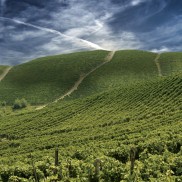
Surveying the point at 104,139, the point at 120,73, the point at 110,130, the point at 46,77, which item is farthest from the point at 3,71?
the point at 104,139

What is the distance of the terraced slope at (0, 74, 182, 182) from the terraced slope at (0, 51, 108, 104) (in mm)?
31624

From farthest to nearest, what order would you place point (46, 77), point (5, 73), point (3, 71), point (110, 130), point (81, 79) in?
point (3, 71)
point (5, 73)
point (46, 77)
point (81, 79)
point (110, 130)

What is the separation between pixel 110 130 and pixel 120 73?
245 ft

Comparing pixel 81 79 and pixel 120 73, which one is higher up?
pixel 120 73

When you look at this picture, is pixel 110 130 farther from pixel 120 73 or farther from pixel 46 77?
pixel 46 77

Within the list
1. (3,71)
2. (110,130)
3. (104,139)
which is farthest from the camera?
(3,71)

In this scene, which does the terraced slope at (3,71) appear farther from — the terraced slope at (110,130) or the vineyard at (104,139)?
the terraced slope at (110,130)

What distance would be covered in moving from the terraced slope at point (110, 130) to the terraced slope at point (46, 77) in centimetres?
3162

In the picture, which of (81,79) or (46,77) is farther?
(46,77)

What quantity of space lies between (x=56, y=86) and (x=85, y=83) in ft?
35.5

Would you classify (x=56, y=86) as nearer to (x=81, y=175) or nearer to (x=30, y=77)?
(x=30, y=77)

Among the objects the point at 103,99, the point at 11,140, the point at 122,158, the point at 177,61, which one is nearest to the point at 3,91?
the point at 103,99

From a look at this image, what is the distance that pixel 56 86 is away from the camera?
359ft

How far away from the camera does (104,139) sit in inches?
1634
